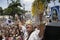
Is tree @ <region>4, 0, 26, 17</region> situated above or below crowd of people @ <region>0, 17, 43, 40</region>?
above

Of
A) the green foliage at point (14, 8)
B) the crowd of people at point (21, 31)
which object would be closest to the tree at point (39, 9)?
the crowd of people at point (21, 31)

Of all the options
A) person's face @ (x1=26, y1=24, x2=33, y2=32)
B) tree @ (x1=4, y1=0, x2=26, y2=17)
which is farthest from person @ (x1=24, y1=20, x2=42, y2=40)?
tree @ (x1=4, y1=0, x2=26, y2=17)

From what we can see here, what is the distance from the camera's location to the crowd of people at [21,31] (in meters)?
2.42

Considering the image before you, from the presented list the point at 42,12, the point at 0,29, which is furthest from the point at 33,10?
the point at 0,29

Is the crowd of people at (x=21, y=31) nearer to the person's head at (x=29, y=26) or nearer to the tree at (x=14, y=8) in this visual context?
the person's head at (x=29, y=26)

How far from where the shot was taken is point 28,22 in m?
2.44

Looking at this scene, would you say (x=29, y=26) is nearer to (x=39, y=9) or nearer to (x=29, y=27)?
(x=29, y=27)

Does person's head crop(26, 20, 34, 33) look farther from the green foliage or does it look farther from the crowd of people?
the green foliage

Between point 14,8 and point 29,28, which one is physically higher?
point 14,8

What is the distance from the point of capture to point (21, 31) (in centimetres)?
249

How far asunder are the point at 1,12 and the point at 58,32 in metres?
0.78

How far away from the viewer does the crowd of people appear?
2.42m

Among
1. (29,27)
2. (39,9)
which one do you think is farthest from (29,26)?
(39,9)

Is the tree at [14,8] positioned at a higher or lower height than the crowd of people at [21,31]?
higher
